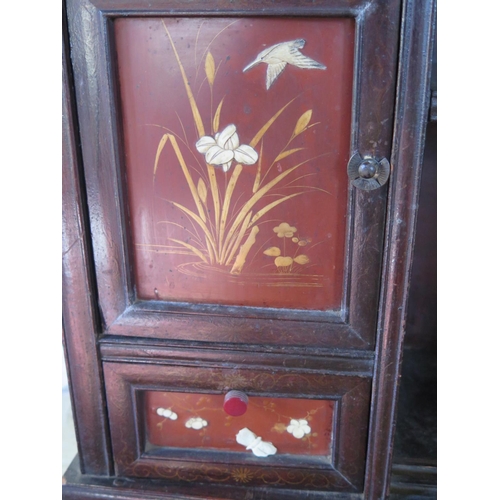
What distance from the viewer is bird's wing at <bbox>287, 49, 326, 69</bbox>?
1.93ft

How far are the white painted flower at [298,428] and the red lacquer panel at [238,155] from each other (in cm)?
21

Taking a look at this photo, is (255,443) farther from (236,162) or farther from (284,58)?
(284,58)

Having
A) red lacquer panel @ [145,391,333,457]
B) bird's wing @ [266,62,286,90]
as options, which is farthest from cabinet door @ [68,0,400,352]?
red lacquer panel @ [145,391,333,457]

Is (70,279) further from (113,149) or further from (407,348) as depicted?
(407,348)

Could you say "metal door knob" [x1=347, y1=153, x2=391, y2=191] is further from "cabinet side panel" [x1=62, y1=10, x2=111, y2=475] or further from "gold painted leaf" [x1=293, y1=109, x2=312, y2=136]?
"cabinet side panel" [x1=62, y1=10, x2=111, y2=475]

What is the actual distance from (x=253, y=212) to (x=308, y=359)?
0.25m

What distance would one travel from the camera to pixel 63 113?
628 mm

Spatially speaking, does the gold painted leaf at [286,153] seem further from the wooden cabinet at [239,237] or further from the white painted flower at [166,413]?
the white painted flower at [166,413]

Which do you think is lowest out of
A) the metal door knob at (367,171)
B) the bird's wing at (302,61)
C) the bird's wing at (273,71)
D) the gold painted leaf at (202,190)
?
the gold painted leaf at (202,190)

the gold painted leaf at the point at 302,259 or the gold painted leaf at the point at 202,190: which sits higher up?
the gold painted leaf at the point at 202,190

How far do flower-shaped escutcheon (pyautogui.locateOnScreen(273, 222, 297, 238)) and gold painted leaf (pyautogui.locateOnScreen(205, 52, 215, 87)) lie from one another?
0.23 metres

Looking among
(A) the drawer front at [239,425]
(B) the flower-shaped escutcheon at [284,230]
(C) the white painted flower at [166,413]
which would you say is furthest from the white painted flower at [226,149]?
(C) the white painted flower at [166,413]

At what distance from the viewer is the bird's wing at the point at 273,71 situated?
1.94ft

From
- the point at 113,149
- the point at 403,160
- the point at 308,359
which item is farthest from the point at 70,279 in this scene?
the point at 403,160
